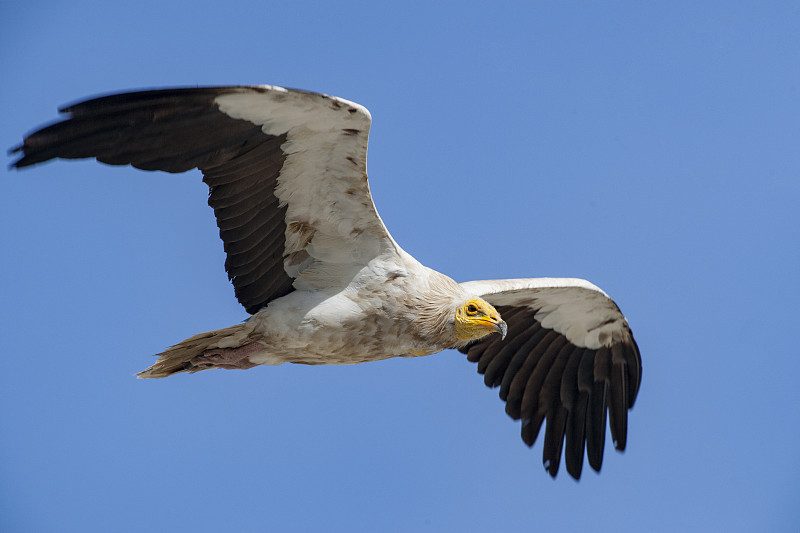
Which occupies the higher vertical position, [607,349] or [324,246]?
[324,246]

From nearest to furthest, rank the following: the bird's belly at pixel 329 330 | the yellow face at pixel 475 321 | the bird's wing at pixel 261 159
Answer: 1. the bird's wing at pixel 261 159
2. the yellow face at pixel 475 321
3. the bird's belly at pixel 329 330

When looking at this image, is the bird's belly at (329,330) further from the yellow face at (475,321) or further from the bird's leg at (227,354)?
the yellow face at (475,321)

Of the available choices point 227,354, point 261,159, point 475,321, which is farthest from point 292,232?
point 475,321

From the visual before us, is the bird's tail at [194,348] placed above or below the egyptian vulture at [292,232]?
below

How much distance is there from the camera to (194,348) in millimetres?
7406

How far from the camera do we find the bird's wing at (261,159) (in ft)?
20.4

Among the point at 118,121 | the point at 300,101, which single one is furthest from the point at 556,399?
the point at 118,121

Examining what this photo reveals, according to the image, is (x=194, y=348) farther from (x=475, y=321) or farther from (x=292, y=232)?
(x=475, y=321)

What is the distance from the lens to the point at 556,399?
371 inches

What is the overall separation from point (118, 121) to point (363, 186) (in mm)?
1842

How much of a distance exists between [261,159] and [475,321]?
204 cm

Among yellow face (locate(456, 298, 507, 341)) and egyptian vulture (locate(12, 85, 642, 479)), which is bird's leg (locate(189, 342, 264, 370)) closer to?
egyptian vulture (locate(12, 85, 642, 479))

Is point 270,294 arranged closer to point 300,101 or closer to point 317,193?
point 317,193

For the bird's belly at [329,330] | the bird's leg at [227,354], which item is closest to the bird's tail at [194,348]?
the bird's leg at [227,354]
